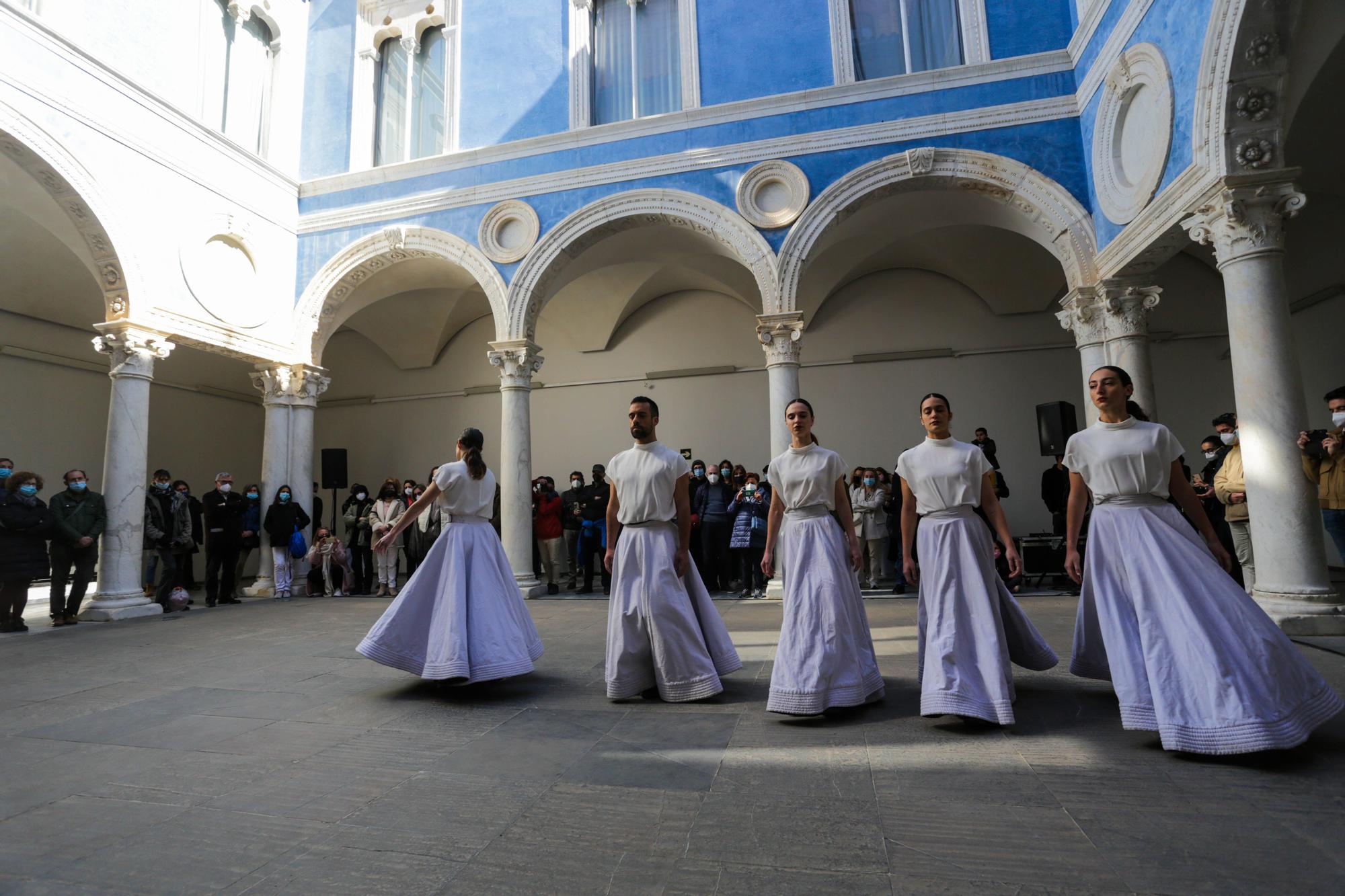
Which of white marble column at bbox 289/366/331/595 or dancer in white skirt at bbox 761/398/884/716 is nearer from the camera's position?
dancer in white skirt at bbox 761/398/884/716

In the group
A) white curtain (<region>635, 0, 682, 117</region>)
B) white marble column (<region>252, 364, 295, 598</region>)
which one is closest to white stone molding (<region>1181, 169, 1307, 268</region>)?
white curtain (<region>635, 0, 682, 117</region>)

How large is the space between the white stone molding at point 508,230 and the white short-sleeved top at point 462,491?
6.37m

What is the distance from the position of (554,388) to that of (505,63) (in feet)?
19.4

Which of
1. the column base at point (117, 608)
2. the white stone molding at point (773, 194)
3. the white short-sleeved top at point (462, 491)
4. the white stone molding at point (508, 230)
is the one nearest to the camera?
the white short-sleeved top at point (462, 491)

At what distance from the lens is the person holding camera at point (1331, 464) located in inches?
210

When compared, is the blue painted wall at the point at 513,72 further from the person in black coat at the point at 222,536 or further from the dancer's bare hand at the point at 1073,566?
the dancer's bare hand at the point at 1073,566

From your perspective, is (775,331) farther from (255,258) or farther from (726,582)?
(255,258)

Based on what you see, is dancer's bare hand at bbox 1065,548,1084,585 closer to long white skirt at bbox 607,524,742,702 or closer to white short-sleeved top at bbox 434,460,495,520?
long white skirt at bbox 607,524,742,702

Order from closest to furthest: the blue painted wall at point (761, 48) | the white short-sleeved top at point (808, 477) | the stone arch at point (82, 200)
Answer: the white short-sleeved top at point (808, 477), the stone arch at point (82, 200), the blue painted wall at point (761, 48)

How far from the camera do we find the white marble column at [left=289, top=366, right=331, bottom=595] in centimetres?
1084

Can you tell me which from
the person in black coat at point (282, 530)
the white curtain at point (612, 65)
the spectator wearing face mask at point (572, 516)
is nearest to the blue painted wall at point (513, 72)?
the white curtain at point (612, 65)

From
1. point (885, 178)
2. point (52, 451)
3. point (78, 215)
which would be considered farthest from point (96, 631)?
point (885, 178)

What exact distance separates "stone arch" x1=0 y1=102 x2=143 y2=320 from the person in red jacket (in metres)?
5.73

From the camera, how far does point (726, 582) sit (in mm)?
9992
